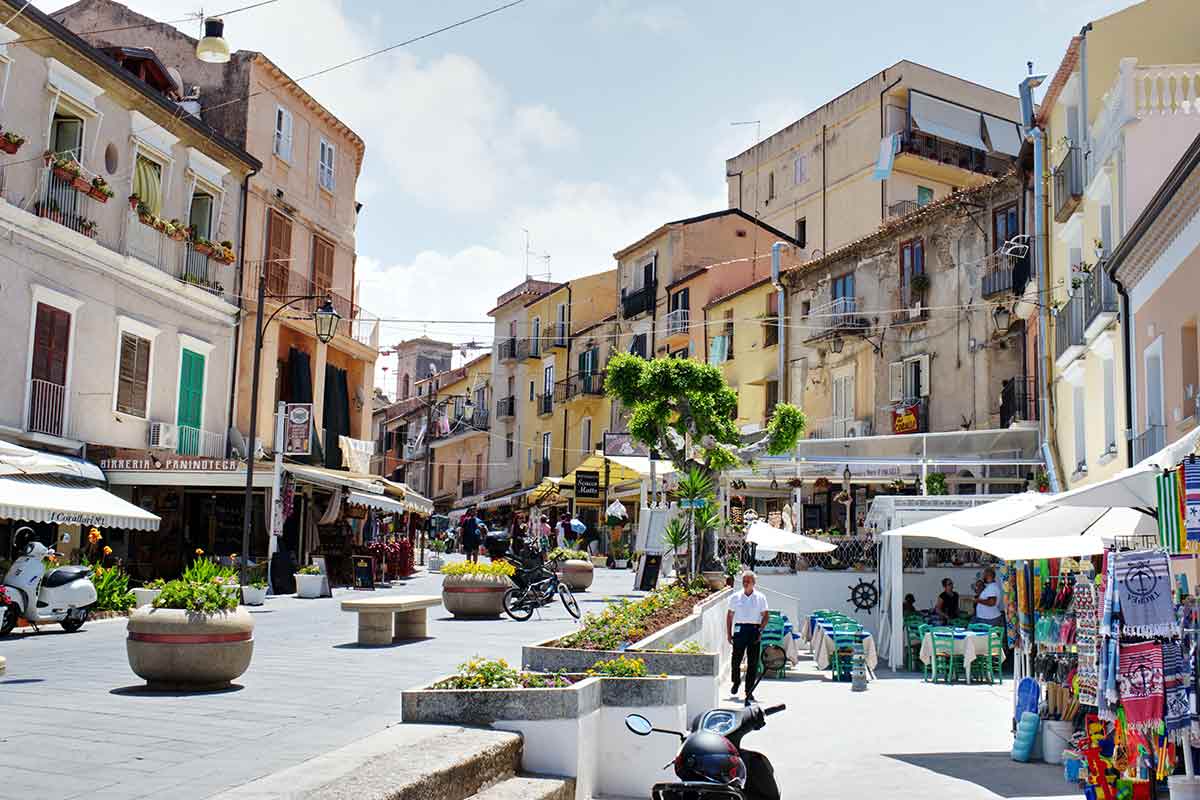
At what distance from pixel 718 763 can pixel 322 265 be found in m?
27.9

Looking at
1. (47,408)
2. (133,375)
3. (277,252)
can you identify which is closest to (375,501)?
(133,375)

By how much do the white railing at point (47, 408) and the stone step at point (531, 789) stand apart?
16.7 metres

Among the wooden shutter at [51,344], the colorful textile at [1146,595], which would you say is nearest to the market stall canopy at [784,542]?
the wooden shutter at [51,344]

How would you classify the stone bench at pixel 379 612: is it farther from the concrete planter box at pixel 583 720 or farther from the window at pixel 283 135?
the window at pixel 283 135

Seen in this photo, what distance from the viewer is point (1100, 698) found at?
28.8 ft

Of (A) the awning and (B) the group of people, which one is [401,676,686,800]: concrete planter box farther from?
(B) the group of people

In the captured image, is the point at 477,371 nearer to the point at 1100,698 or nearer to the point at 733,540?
the point at 733,540

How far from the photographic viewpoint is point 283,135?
98.9 ft

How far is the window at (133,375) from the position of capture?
23.5 metres

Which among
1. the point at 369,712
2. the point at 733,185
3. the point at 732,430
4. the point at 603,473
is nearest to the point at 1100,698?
the point at 369,712

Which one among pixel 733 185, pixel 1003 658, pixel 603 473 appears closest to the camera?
pixel 1003 658

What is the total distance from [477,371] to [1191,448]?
58.4 m

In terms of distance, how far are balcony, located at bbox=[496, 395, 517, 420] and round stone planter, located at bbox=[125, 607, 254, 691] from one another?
2009 inches

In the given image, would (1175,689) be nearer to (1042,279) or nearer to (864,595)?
(864,595)
